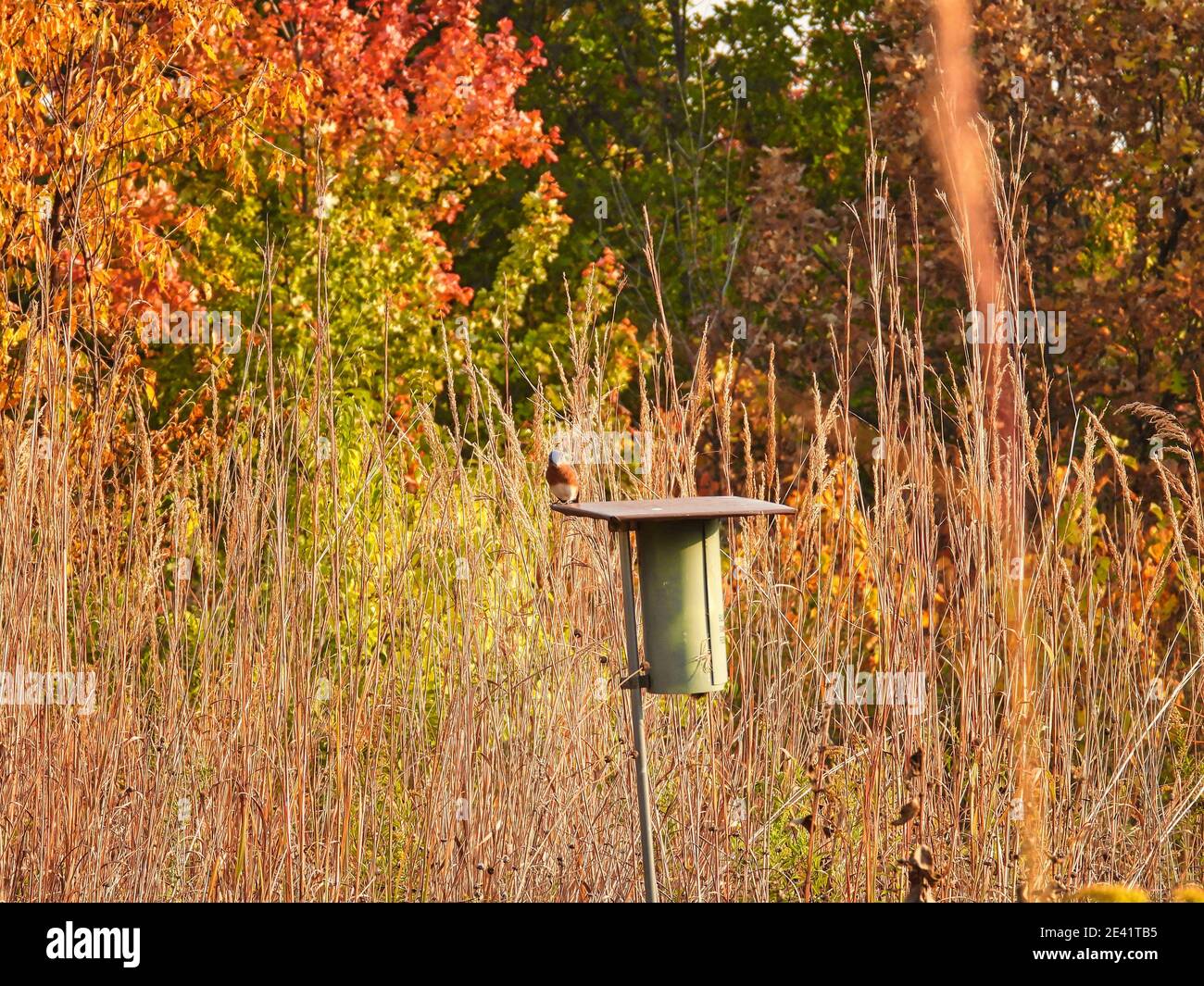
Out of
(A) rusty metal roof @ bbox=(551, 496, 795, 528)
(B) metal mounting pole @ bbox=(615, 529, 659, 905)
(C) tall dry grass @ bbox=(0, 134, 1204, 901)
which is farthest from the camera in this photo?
(C) tall dry grass @ bbox=(0, 134, 1204, 901)

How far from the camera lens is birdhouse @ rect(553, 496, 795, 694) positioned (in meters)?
2.38

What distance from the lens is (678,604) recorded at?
2.41 m

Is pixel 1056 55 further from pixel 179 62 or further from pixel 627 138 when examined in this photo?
pixel 627 138

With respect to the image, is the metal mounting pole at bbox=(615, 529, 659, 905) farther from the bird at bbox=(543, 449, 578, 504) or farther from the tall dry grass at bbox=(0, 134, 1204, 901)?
the tall dry grass at bbox=(0, 134, 1204, 901)

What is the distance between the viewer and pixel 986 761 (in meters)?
2.68

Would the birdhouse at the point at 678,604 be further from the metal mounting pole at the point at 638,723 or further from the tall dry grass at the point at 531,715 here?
the tall dry grass at the point at 531,715

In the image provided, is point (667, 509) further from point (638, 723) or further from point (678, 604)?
point (638, 723)

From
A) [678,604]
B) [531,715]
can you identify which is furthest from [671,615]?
[531,715]

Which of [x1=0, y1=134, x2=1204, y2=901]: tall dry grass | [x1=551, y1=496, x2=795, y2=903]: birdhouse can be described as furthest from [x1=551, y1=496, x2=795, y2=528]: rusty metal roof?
[x1=0, y1=134, x2=1204, y2=901]: tall dry grass

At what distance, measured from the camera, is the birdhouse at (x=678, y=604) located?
2.38 metres

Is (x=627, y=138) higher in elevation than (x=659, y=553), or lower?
higher

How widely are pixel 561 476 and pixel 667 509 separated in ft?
0.70
